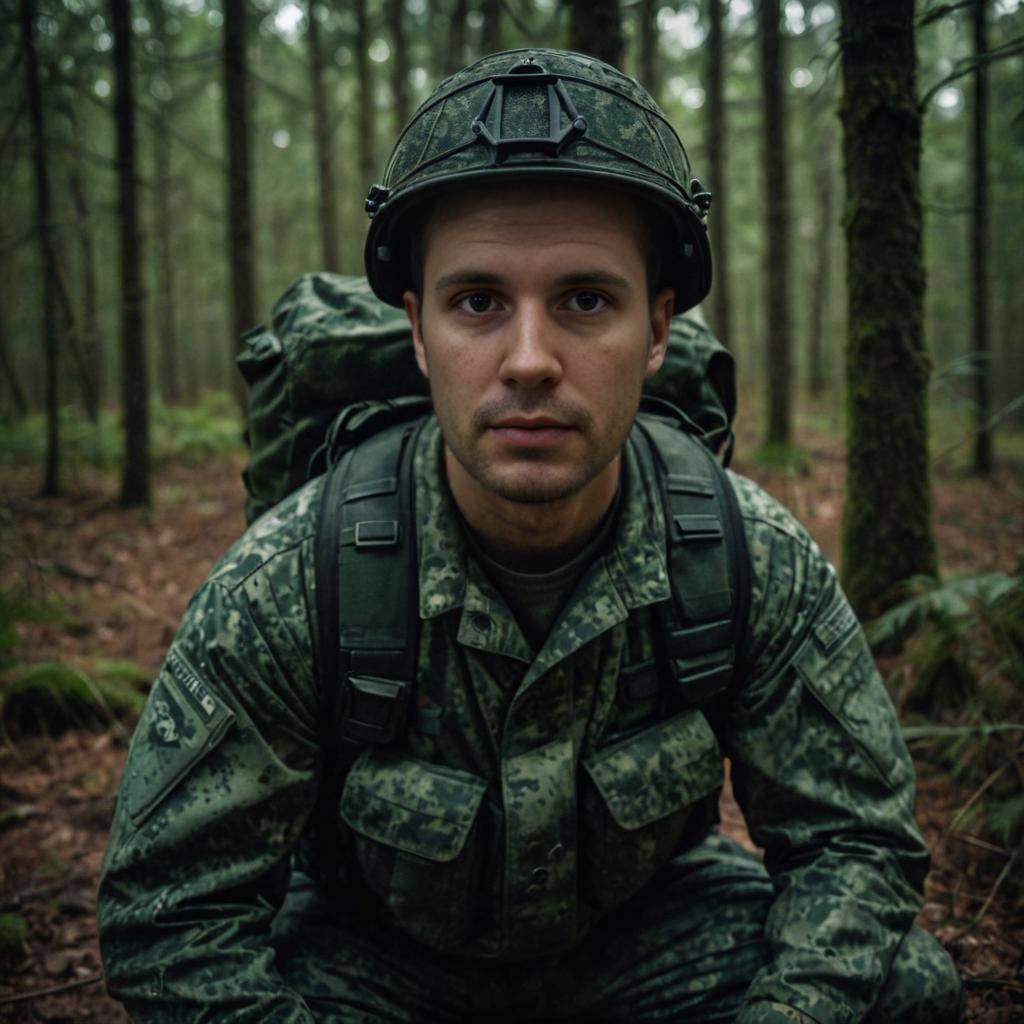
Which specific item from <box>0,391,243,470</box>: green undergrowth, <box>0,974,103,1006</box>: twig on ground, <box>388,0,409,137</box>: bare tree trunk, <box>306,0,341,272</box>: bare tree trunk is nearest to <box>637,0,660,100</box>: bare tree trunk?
<box>388,0,409,137</box>: bare tree trunk

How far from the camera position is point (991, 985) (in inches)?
103

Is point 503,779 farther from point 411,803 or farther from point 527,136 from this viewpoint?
point 527,136

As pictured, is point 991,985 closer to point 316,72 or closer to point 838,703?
point 838,703

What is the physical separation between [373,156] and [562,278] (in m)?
12.4

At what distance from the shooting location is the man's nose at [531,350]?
1.93 metres

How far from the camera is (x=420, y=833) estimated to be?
203cm

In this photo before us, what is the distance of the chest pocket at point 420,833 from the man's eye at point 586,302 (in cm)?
119

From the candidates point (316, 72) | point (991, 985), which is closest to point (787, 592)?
point (991, 985)

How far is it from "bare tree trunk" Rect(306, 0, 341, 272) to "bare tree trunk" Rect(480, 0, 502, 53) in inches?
188

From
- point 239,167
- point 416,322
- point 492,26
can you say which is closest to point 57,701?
point 416,322

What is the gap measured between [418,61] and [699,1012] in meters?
18.3

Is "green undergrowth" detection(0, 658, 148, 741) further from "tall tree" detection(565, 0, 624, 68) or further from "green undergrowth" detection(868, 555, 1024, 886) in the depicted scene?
"tall tree" detection(565, 0, 624, 68)

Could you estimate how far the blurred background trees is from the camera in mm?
7902

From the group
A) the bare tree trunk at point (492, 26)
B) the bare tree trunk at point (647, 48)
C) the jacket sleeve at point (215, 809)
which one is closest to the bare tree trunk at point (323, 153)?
the bare tree trunk at point (492, 26)
